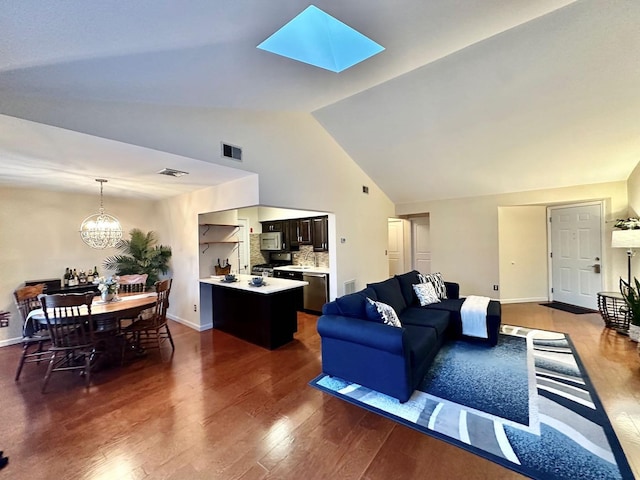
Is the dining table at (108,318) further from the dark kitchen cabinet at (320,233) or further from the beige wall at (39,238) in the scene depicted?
the dark kitchen cabinet at (320,233)

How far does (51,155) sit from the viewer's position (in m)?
2.65

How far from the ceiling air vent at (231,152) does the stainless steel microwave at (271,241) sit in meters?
3.05

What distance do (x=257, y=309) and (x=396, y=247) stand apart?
569cm

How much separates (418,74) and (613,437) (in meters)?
3.82

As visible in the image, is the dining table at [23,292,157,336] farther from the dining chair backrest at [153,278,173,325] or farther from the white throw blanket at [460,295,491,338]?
the white throw blanket at [460,295,491,338]

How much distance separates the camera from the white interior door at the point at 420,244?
773 centimetres

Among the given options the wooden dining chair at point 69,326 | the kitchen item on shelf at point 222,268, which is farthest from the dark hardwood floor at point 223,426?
the kitchen item on shelf at point 222,268

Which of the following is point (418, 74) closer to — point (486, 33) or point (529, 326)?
point (486, 33)

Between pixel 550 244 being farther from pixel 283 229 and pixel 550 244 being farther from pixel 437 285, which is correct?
pixel 283 229

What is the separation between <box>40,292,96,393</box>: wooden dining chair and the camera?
9.05 feet

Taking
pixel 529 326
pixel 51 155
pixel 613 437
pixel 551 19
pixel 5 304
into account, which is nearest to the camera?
pixel 613 437

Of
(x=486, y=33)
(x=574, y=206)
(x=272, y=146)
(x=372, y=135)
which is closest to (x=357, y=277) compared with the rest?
(x=372, y=135)

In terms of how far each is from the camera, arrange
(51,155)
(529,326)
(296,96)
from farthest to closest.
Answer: (529,326)
(296,96)
(51,155)

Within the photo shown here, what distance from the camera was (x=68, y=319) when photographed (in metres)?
2.89
